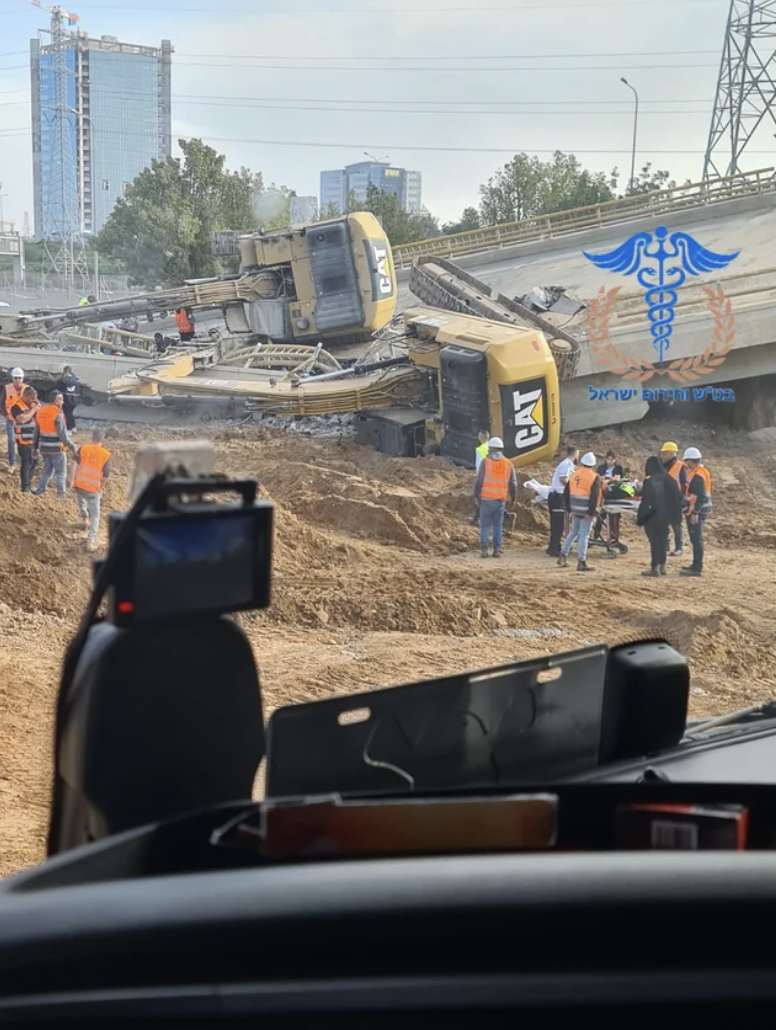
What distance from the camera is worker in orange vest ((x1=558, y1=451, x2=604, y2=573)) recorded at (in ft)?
44.6

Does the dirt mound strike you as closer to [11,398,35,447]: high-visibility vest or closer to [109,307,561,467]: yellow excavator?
[11,398,35,447]: high-visibility vest

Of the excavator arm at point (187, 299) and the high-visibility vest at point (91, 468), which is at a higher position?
the excavator arm at point (187, 299)

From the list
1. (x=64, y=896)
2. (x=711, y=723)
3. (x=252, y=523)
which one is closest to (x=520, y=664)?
(x=252, y=523)

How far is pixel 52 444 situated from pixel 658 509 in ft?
23.7

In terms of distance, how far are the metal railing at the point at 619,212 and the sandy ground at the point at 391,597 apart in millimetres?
12242

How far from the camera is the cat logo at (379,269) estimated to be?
2212cm

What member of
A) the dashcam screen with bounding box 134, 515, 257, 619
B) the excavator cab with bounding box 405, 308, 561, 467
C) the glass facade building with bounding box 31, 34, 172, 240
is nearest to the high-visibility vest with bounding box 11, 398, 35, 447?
the excavator cab with bounding box 405, 308, 561, 467

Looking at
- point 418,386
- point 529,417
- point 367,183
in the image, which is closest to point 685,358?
point 529,417

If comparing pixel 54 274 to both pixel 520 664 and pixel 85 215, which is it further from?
pixel 520 664

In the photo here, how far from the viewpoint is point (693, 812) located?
1442 mm

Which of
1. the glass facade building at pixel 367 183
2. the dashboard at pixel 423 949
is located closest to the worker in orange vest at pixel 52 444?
the dashboard at pixel 423 949

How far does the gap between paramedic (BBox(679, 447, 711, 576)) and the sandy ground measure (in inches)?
10.6

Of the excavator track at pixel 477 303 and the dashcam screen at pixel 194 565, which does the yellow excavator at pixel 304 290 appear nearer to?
the excavator track at pixel 477 303

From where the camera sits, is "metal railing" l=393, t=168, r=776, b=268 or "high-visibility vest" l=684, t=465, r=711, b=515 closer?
"high-visibility vest" l=684, t=465, r=711, b=515
